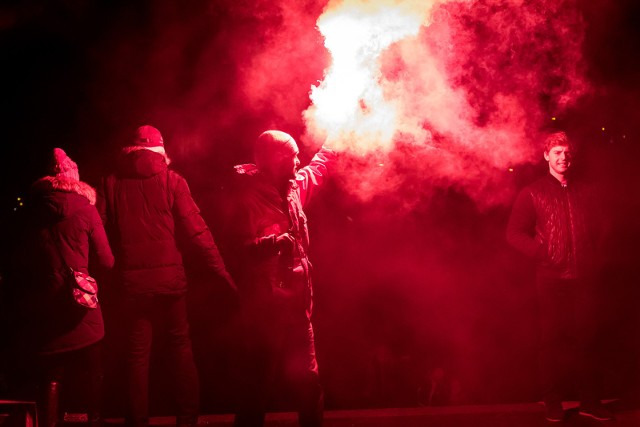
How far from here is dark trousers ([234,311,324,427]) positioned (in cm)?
388

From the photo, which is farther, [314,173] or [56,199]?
[314,173]

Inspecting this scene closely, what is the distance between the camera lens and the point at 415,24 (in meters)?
5.25

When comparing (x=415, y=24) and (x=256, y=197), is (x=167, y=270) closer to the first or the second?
(x=256, y=197)

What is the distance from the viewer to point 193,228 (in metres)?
4.24

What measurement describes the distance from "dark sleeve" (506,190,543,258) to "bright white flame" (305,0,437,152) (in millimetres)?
1356

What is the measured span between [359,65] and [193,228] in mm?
2001

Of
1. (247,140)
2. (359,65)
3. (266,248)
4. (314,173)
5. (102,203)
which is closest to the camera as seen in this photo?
(266,248)

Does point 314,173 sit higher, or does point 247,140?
point 247,140

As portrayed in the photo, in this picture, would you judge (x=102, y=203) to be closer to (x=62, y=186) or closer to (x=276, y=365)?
(x=62, y=186)

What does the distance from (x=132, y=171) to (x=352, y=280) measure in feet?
9.19

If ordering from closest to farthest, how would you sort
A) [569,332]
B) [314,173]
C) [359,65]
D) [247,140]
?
[314,173], [569,332], [359,65], [247,140]

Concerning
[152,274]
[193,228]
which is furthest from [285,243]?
[152,274]

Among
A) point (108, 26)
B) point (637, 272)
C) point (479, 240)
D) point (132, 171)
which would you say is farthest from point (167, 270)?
point (637, 272)

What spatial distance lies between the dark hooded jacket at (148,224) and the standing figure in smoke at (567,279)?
7.90ft
